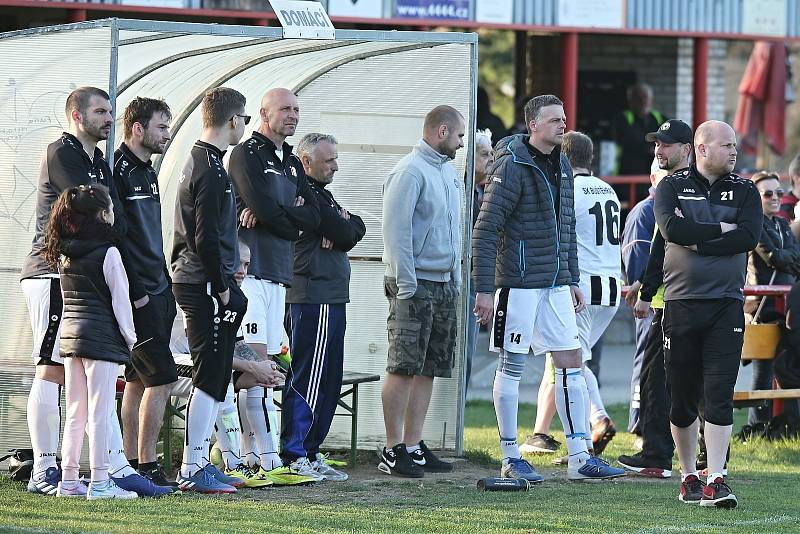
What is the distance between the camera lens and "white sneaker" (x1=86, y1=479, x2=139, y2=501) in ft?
24.0

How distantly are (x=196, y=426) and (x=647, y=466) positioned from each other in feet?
9.25

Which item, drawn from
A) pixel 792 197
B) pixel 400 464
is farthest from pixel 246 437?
pixel 792 197

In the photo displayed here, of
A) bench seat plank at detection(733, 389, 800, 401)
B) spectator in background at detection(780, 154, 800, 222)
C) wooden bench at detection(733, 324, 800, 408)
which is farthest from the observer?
spectator in background at detection(780, 154, 800, 222)

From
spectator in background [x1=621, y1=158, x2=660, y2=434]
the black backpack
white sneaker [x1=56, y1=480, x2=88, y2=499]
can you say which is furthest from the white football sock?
the black backpack

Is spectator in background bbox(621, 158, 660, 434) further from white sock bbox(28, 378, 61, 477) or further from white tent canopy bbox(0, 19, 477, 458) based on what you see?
white sock bbox(28, 378, 61, 477)

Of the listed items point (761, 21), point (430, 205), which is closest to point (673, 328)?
point (430, 205)

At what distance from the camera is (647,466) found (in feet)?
29.3

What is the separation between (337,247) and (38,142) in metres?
1.76

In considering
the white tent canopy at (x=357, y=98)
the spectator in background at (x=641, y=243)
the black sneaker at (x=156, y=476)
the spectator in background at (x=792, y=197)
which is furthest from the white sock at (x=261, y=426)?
the spectator in background at (x=792, y=197)

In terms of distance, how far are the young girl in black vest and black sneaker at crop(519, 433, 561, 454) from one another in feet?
11.1

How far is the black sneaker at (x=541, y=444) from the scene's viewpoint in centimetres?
994

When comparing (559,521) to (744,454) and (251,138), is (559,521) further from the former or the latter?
(744,454)

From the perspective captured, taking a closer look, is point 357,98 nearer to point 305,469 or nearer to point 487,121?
point 305,469

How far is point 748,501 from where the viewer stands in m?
7.91
